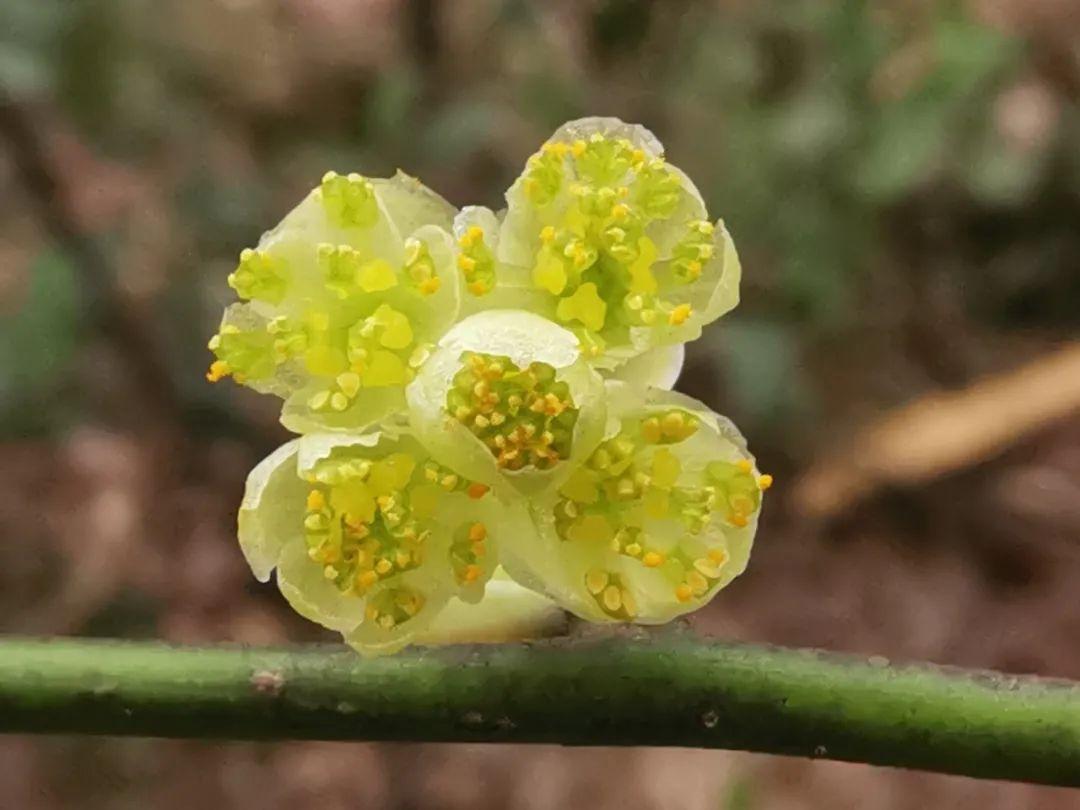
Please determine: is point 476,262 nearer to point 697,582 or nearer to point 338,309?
point 338,309

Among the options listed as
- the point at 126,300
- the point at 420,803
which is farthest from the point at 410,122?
the point at 420,803

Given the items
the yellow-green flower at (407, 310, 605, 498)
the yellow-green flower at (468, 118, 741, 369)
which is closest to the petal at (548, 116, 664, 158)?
the yellow-green flower at (468, 118, 741, 369)

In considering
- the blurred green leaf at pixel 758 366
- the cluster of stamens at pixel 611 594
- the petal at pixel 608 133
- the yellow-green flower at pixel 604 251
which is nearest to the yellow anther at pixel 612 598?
the cluster of stamens at pixel 611 594

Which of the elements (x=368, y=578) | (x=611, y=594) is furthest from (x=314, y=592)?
(x=611, y=594)

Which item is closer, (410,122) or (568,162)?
(568,162)

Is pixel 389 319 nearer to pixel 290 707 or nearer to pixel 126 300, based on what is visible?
pixel 290 707

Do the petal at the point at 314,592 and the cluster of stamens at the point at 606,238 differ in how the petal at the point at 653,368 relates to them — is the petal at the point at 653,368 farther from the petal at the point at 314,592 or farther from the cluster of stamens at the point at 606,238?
the petal at the point at 314,592
